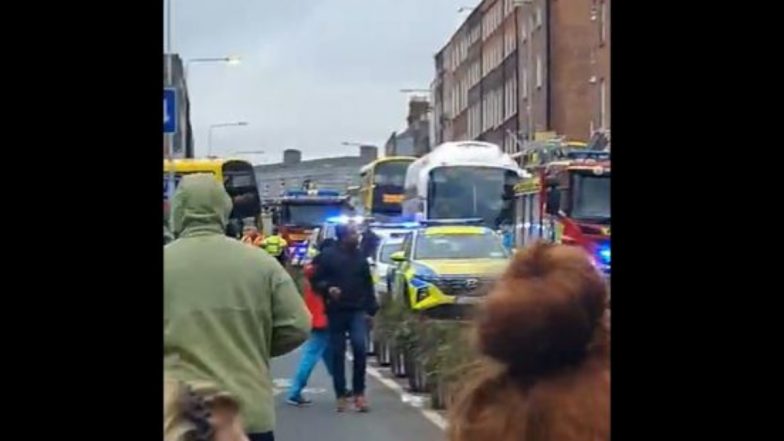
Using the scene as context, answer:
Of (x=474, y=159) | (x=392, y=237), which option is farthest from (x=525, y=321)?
(x=392, y=237)

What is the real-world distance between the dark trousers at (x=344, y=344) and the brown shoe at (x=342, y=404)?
0.09 ft

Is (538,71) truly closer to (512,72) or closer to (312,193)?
(512,72)

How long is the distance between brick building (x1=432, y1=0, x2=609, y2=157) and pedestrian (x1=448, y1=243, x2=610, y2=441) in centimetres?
37

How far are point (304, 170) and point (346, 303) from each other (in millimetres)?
1360

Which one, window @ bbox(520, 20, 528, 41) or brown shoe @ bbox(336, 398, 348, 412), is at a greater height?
window @ bbox(520, 20, 528, 41)

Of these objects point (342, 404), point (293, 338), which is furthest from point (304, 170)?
point (342, 404)

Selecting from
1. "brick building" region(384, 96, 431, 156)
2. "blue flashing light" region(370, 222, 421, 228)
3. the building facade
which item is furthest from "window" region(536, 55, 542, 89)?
"blue flashing light" region(370, 222, 421, 228)

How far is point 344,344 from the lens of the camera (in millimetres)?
3896

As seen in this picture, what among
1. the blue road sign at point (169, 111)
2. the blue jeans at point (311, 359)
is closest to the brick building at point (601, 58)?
the blue road sign at point (169, 111)

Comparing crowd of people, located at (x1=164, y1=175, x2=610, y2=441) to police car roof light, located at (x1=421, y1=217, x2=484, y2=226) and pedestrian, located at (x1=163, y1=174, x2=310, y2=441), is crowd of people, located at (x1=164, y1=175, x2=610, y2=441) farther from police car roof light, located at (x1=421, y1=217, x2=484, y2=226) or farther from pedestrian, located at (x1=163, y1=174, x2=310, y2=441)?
police car roof light, located at (x1=421, y1=217, x2=484, y2=226)

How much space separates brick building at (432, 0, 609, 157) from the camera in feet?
8.91
